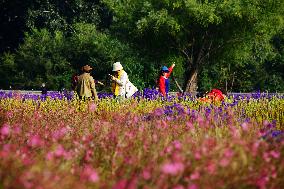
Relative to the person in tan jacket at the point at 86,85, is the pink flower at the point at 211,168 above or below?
below

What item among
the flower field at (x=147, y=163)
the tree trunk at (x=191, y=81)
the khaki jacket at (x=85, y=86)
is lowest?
the flower field at (x=147, y=163)

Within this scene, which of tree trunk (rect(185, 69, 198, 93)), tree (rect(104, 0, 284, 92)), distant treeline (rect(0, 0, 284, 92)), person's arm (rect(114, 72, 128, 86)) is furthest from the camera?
tree trunk (rect(185, 69, 198, 93))

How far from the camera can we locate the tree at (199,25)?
23.8 m

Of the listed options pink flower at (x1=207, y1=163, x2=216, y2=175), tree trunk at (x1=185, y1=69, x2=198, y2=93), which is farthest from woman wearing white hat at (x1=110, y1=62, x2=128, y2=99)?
tree trunk at (x1=185, y1=69, x2=198, y2=93)

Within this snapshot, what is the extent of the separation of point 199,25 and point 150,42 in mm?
2458

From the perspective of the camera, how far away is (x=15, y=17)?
4219 centimetres

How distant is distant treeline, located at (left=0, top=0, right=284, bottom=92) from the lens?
2448 cm

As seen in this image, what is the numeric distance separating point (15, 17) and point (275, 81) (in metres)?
19.5

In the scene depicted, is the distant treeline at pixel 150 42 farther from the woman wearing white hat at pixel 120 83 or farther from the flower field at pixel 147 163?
the flower field at pixel 147 163

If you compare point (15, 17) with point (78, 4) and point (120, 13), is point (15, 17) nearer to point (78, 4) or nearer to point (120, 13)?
point (78, 4)

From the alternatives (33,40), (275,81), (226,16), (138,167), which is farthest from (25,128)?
(275,81)

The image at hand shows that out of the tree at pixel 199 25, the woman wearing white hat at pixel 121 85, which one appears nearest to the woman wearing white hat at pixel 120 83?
the woman wearing white hat at pixel 121 85

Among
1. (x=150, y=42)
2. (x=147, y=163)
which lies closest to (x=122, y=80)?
(x=147, y=163)

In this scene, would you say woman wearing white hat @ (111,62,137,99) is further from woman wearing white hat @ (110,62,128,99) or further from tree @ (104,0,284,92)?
tree @ (104,0,284,92)
